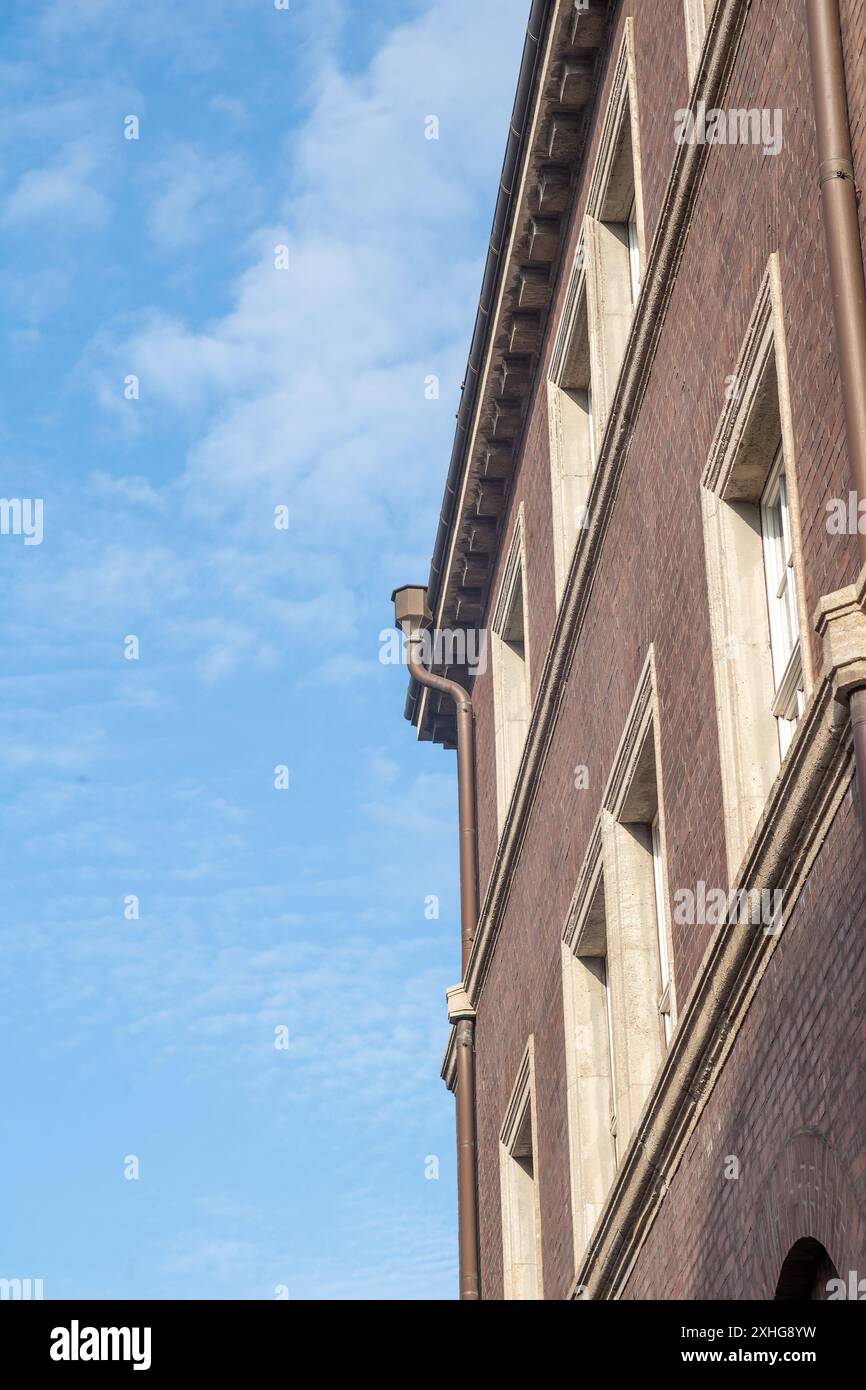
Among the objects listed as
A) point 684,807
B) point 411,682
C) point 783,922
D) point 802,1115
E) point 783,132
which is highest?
point 411,682

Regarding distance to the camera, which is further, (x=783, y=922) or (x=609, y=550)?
(x=609, y=550)

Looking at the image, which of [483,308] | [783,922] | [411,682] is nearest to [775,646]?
[783,922]

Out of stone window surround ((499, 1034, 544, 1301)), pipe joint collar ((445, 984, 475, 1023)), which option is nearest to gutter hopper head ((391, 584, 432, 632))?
pipe joint collar ((445, 984, 475, 1023))

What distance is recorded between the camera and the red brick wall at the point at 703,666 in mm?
9961

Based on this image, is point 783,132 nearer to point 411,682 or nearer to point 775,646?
point 775,646

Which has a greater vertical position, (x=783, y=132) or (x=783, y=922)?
(x=783, y=132)

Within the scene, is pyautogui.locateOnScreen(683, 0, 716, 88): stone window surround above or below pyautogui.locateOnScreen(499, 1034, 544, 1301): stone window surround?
above

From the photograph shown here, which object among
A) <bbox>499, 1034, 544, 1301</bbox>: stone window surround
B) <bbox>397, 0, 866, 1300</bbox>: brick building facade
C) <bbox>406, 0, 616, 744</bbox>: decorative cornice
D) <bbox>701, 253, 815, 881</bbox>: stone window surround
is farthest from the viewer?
<bbox>499, 1034, 544, 1301</bbox>: stone window surround

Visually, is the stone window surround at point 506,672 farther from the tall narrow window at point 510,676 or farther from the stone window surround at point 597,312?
the stone window surround at point 597,312

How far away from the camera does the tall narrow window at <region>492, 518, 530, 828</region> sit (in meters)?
20.7

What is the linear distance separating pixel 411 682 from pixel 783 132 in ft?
46.3

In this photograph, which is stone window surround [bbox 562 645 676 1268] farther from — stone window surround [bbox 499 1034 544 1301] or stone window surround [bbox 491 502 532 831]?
stone window surround [bbox 491 502 532 831]

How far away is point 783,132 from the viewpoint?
11.4 metres
